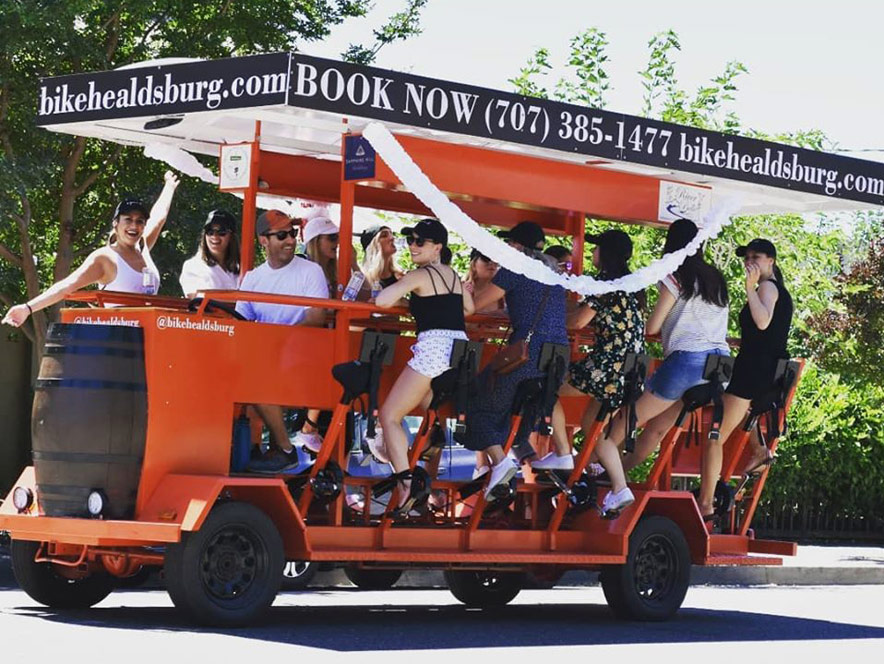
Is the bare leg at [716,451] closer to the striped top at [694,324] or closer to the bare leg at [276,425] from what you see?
the striped top at [694,324]

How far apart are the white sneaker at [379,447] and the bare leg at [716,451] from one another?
2.69 metres

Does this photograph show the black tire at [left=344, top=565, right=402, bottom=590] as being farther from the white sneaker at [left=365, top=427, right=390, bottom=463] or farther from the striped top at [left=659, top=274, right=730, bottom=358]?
the striped top at [left=659, top=274, right=730, bottom=358]

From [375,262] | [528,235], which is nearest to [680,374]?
[528,235]

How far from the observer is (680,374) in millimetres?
12109

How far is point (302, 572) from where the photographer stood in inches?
544

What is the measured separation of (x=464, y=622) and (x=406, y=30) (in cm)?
993

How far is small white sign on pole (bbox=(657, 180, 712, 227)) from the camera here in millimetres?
12938

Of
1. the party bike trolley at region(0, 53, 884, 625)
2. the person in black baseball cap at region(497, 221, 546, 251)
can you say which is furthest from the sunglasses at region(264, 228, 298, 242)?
the person in black baseball cap at region(497, 221, 546, 251)

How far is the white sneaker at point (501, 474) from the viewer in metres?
11.1

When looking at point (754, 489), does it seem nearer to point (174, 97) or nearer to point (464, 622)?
point (464, 622)

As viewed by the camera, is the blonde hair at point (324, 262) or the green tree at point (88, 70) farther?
the green tree at point (88, 70)

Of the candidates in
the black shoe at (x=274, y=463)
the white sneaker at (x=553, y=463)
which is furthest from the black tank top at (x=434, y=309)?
the white sneaker at (x=553, y=463)

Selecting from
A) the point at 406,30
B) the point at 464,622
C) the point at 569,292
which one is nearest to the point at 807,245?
the point at 406,30

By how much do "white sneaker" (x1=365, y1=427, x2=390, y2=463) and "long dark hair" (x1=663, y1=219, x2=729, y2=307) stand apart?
95.2 inches
